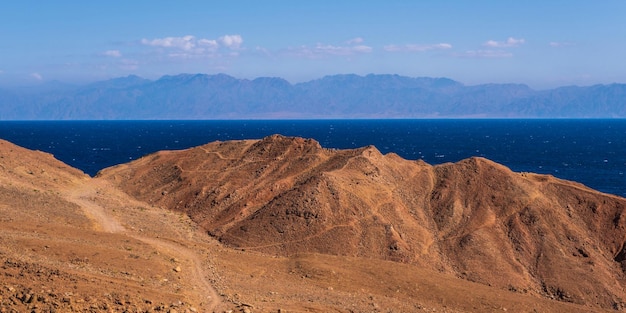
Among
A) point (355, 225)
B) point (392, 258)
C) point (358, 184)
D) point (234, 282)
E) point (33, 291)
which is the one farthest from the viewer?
point (358, 184)

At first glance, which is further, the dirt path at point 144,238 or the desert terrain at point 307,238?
the dirt path at point 144,238

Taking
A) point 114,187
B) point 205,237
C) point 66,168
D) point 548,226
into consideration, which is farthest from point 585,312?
point 66,168

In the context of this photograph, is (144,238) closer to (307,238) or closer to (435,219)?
(307,238)

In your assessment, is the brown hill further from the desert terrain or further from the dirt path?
the dirt path

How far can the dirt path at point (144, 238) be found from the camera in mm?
29667

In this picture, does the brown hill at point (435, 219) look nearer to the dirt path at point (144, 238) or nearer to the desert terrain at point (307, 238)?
the desert terrain at point (307, 238)

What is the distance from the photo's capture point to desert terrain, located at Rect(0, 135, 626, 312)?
29.2 metres

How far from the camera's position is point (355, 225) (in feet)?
147

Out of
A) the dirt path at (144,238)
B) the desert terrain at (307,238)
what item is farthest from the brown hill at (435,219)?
the dirt path at (144,238)

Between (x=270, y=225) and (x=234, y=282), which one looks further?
(x=270, y=225)

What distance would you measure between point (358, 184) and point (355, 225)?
17.5 ft

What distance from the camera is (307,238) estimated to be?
44000 millimetres

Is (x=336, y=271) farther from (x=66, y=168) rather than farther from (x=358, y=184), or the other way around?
(x=66, y=168)

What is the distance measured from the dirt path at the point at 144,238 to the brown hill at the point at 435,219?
6017 millimetres
